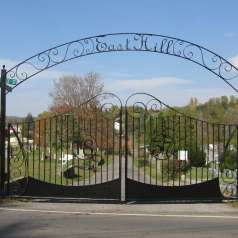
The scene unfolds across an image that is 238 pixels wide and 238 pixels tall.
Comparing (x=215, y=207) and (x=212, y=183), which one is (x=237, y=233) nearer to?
(x=215, y=207)

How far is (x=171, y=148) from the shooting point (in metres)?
15.7

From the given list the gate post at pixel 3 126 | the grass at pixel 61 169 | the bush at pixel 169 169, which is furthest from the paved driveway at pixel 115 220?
the bush at pixel 169 169

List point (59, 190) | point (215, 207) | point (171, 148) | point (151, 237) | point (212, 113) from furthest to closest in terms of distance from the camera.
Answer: point (212, 113), point (171, 148), point (59, 190), point (215, 207), point (151, 237)

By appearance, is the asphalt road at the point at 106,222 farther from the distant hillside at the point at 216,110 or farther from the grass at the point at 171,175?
the distant hillside at the point at 216,110

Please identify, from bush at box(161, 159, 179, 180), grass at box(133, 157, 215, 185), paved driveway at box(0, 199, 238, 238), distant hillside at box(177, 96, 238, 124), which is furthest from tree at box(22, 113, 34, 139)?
distant hillside at box(177, 96, 238, 124)

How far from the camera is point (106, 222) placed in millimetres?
10875

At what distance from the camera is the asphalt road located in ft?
31.3

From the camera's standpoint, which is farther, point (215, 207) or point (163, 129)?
point (163, 129)

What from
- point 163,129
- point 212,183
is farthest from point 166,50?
point 212,183

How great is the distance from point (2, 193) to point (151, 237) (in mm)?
6242

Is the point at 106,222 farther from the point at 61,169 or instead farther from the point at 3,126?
the point at 61,169

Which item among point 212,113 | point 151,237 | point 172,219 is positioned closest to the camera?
point 151,237

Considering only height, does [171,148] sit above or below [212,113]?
below

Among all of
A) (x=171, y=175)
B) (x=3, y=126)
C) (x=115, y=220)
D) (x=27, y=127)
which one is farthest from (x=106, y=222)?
(x=171, y=175)
